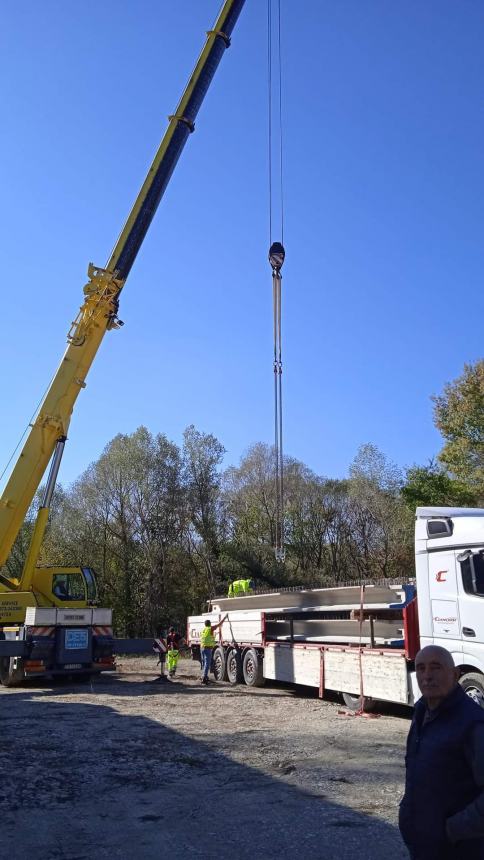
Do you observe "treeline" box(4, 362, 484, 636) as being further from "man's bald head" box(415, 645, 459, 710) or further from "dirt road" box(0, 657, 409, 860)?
"man's bald head" box(415, 645, 459, 710)

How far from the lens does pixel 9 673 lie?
17719 millimetres

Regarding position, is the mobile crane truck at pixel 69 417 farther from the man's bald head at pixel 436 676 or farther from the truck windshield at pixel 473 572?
the man's bald head at pixel 436 676

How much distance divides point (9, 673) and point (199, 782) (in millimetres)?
12042

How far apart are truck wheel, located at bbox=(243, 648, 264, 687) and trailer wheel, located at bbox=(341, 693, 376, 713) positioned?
419 centimetres

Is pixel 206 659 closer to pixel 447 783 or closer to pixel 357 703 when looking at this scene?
pixel 357 703

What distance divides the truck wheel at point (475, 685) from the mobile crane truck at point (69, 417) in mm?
11163

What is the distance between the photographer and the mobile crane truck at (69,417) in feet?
56.0

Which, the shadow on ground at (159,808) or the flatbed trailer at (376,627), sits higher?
the flatbed trailer at (376,627)

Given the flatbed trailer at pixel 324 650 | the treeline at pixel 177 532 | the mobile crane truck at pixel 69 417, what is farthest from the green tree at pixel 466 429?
the mobile crane truck at pixel 69 417

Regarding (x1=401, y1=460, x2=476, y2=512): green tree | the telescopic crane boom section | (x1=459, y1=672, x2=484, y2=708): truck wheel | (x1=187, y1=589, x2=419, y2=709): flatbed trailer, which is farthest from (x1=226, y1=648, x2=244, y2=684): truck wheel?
(x1=401, y1=460, x2=476, y2=512): green tree

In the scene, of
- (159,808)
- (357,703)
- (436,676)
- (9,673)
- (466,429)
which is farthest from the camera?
(466,429)

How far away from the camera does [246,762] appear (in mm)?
8227

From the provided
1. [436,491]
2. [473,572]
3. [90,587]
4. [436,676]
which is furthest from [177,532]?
[436,676]

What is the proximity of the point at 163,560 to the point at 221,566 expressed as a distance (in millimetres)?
3156
